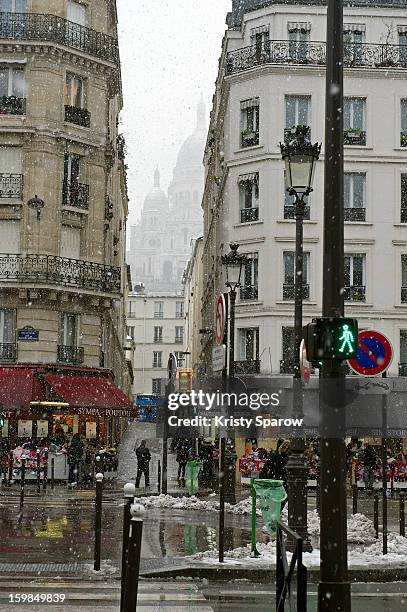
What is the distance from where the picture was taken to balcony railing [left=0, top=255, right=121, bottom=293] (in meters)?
35.9

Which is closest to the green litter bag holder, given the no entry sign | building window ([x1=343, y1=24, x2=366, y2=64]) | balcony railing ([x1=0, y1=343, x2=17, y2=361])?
the no entry sign

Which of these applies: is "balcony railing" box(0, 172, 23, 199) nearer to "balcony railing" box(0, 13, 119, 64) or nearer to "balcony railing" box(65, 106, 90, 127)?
"balcony railing" box(65, 106, 90, 127)

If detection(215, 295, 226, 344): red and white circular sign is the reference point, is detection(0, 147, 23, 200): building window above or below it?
above

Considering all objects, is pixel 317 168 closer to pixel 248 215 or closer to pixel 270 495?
pixel 248 215

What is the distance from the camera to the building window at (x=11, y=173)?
36.6 meters

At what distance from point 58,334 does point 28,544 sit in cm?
2158

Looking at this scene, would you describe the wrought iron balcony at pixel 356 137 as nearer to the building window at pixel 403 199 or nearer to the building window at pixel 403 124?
the building window at pixel 403 124

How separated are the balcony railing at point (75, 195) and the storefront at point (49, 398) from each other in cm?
574

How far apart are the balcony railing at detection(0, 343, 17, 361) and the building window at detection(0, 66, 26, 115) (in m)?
7.93

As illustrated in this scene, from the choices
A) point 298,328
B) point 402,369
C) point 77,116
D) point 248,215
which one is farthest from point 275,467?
point 248,215

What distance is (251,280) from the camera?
43.1 meters

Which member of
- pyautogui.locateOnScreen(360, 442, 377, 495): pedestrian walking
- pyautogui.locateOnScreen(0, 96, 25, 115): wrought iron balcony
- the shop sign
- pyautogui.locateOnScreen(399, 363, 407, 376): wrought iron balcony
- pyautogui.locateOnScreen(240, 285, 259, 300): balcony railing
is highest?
pyautogui.locateOnScreen(0, 96, 25, 115): wrought iron balcony

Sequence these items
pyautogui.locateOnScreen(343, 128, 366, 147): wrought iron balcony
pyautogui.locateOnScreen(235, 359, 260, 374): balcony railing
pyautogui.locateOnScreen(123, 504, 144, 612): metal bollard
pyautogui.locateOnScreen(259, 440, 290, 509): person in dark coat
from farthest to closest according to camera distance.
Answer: pyautogui.locateOnScreen(343, 128, 366, 147): wrought iron balcony < pyautogui.locateOnScreen(235, 359, 260, 374): balcony railing < pyautogui.locateOnScreen(259, 440, 290, 509): person in dark coat < pyautogui.locateOnScreen(123, 504, 144, 612): metal bollard

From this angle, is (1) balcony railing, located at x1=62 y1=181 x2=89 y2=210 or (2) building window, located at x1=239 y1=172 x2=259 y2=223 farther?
(2) building window, located at x1=239 y1=172 x2=259 y2=223
